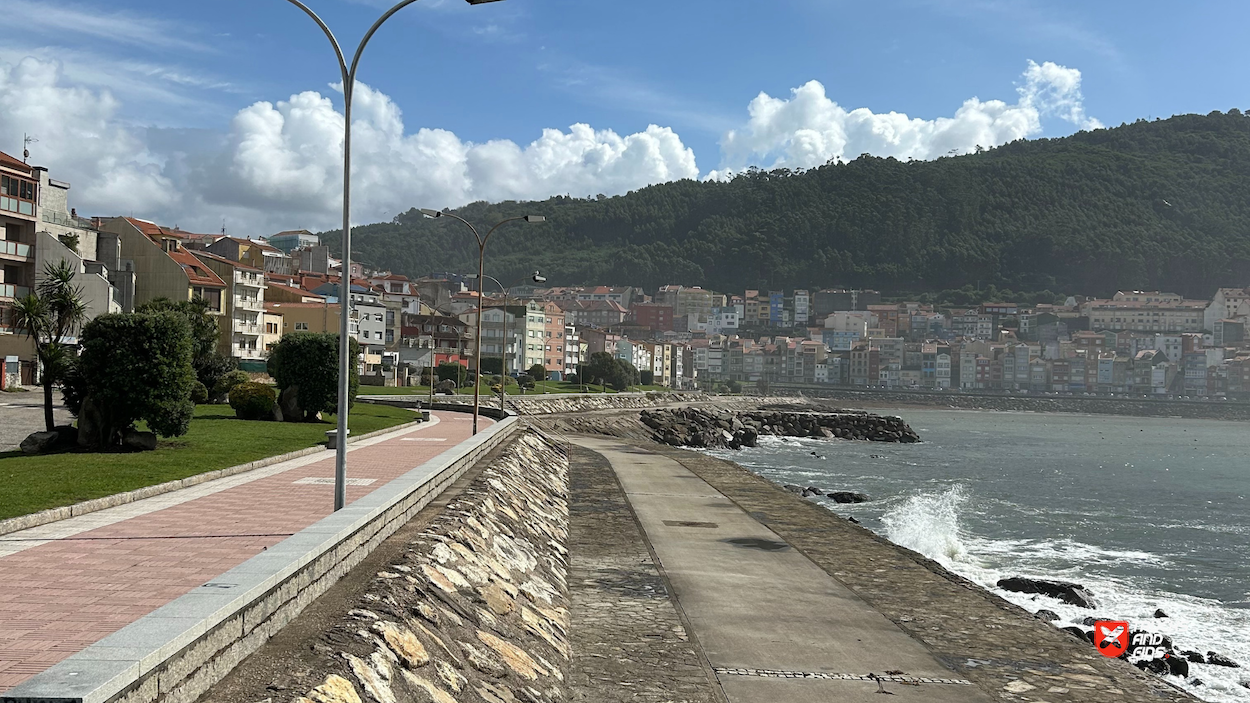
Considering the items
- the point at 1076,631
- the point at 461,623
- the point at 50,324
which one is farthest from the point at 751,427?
the point at 461,623

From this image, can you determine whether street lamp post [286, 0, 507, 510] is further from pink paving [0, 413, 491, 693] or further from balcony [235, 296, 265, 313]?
balcony [235, 296, 265, 313]

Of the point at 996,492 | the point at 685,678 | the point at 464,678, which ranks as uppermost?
the point at 464,678

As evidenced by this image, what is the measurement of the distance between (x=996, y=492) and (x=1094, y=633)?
1248 inches

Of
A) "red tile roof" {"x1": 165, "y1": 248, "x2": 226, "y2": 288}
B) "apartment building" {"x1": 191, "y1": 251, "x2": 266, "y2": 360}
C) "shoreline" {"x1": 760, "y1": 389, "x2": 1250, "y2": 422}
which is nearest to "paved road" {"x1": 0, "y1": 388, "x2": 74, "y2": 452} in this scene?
"red tile roof" {"x1": 165, "y1": 248, "x2": 226, "y2": 288}

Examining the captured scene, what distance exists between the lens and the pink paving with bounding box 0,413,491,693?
7383 millimetres

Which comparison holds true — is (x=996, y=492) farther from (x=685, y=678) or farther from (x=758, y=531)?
(x=685, y=678)

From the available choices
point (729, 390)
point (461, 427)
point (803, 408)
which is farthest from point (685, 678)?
point (729, 390)

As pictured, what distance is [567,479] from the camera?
1168 inches

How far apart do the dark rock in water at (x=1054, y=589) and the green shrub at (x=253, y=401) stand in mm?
24092

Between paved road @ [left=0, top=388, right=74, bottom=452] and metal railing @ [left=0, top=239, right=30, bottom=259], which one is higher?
metal railing @ [left=0, top=239, right=30, bottom=259]

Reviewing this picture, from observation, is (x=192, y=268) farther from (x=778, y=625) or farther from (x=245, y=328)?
(x=778, y=625)

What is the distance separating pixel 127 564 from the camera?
10250mm

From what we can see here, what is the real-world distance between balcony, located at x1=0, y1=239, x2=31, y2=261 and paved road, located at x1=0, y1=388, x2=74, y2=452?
919cm

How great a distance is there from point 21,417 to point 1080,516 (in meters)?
38.9
